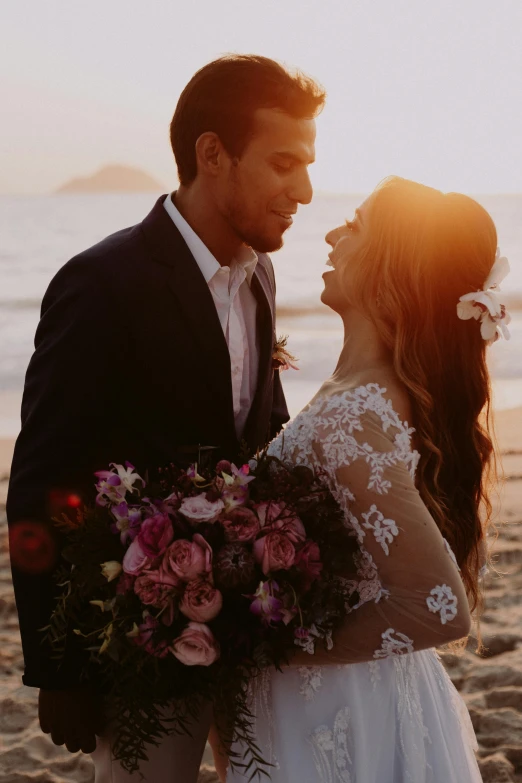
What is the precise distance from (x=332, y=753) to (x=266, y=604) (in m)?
0.68

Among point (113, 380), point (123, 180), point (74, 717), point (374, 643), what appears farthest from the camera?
point (123, 180)

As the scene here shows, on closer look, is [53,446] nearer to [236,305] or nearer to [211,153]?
[236,305]

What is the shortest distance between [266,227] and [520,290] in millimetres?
21492

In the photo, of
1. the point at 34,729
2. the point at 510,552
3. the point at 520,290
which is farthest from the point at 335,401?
the point at 520,290

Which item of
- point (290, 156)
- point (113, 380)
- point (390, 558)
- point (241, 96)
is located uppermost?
point (241, 96)

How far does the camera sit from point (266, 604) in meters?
2.49

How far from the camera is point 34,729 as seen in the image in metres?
4.98

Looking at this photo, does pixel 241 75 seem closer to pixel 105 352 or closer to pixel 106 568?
pixel 105 352

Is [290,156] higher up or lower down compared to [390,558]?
higher up

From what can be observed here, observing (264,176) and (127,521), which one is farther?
(264,176)

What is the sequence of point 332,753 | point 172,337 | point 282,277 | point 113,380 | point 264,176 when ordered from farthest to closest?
point 282,277
point 264,176
point 172,337
point 113,380
point 332,753

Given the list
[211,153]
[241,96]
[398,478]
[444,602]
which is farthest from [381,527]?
[241,96]

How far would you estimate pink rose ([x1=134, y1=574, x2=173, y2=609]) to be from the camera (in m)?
2.49

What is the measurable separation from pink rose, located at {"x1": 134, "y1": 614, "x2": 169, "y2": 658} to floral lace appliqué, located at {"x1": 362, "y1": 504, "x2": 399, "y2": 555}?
677 mm
